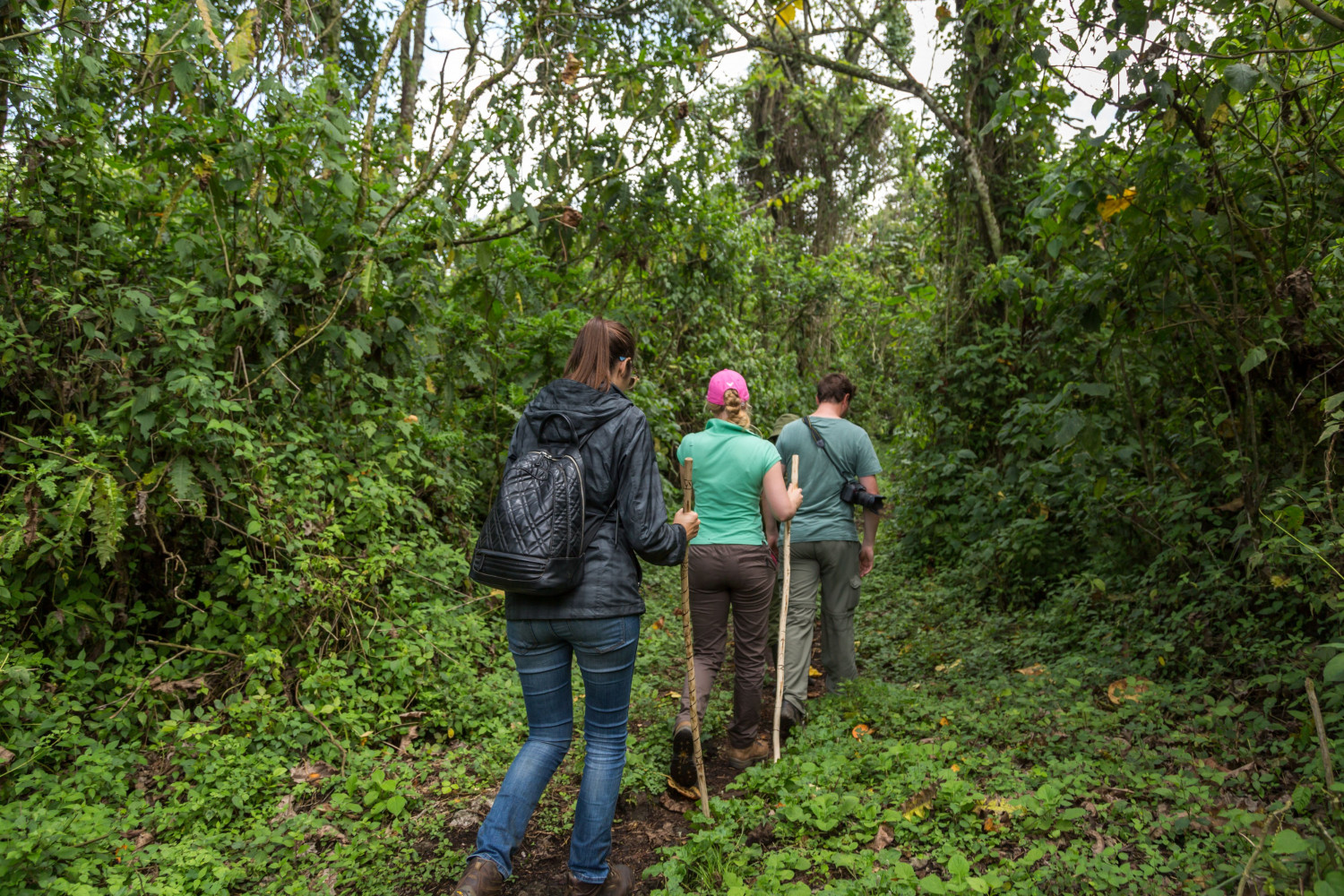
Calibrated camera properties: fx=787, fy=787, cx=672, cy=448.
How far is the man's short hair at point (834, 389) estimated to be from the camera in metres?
4.76

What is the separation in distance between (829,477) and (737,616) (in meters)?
1.03

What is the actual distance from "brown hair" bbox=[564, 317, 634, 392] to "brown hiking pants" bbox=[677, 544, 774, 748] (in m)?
1.36

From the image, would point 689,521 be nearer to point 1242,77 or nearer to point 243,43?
point 1242,77

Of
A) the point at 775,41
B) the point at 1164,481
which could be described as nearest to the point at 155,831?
the point at 1164,481

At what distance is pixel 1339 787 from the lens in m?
2.54

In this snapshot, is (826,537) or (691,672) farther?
(826,537)

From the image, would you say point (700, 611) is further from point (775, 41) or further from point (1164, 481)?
point (775, 41)

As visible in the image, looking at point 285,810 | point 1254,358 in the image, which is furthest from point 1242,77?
point 285,810

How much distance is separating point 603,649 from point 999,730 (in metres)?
2.46

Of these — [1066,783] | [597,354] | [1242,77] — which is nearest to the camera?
[597,354]

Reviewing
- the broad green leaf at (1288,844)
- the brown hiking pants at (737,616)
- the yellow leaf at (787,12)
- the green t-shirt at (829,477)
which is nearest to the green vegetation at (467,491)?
the broad green leaf at (1288,844)

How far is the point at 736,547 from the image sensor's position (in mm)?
3953

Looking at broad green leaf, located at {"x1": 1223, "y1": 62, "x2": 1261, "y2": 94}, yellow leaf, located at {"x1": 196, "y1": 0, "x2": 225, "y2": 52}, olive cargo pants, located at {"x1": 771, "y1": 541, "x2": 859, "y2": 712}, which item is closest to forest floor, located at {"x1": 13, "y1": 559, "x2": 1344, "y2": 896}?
olive cargo pants, located at {"x1": 771, "y1": 541, "x2": 859, "y2": 712}

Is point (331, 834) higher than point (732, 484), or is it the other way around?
point (732, 484)
